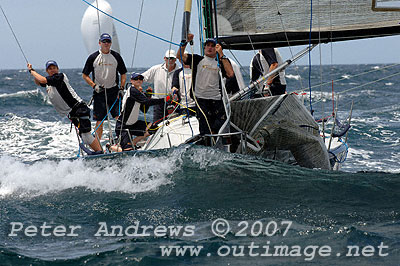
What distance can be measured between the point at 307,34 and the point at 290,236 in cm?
337

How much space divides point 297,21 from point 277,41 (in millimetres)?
340

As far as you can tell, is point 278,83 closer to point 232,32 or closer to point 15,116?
point 232,32

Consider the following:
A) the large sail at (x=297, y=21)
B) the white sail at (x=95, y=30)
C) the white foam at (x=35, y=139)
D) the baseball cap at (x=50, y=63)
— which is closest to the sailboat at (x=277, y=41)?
the large sail at (x=297, y=21)

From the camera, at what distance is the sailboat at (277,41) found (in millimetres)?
6270

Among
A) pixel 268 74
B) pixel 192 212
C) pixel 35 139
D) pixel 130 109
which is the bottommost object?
pixel 35 139

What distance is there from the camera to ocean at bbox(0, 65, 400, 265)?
387 centimetres

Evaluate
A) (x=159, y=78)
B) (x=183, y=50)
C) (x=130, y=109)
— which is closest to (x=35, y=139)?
(x=159, y=78)

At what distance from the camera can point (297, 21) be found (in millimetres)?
6793

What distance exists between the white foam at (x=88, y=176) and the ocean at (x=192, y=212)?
0.01 m

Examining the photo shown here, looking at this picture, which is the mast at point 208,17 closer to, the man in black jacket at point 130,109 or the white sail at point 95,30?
the man in black jacket at point 130,109

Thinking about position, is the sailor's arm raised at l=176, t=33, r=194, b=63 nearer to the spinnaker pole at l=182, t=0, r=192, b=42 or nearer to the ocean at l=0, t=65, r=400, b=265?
the spinnaker pole at l=182, t=0, r=192, b=42

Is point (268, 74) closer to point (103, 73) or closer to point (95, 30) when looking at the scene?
point (103, 73)

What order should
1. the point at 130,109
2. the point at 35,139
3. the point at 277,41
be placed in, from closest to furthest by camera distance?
the point at 277,41
the point at 130,109
the point at 35,139

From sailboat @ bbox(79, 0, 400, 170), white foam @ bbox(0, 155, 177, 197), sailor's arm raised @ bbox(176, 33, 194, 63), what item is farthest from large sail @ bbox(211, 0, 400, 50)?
white foam @ bbox(0, 155, 177, 197)
